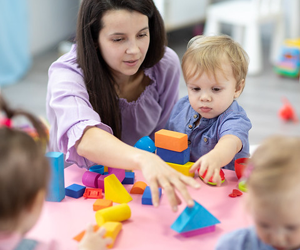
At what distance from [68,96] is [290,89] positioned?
94.4 inches

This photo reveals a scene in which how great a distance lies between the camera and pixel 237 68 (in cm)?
113

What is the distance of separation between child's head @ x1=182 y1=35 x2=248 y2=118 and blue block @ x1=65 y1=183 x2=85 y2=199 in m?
0.39

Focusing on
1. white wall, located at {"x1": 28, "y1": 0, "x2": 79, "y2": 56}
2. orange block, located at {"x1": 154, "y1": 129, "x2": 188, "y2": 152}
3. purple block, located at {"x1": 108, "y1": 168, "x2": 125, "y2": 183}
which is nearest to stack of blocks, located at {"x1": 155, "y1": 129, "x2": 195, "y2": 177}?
orange block, located at {"x1": 154, "y1": 129, "x2": 188, "y2": 152}

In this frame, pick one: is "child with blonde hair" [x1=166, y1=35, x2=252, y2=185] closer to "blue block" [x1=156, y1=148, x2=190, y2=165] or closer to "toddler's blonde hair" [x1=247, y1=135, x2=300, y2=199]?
"blue block" [x1=156, y1=148, x2=190, y2=165]

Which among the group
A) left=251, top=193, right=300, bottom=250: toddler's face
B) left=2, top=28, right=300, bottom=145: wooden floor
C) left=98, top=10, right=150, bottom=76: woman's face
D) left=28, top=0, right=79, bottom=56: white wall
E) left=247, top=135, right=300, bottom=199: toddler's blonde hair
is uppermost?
left=98, top=10, right=150, bottom=76: woman's face

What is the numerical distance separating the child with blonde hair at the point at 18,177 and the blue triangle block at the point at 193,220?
0.92ft

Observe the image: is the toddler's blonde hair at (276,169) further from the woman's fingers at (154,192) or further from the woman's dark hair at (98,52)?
the woman's dark hair at (98,52)

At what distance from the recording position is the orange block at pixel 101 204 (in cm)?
92

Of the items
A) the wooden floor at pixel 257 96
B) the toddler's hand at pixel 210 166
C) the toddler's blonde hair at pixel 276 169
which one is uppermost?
the toddler's blonde hair at pixel 276 169

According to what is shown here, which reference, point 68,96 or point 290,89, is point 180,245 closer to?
point 68,96

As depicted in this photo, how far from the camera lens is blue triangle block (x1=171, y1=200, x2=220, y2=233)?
823 mm

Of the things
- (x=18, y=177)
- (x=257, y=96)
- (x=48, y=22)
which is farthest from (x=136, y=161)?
(x=48, y=22)

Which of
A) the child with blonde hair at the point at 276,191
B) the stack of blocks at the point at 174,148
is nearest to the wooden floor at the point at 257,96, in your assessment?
the stack of blocks at the point at 174,148

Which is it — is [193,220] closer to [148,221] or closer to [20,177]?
[148,221]
